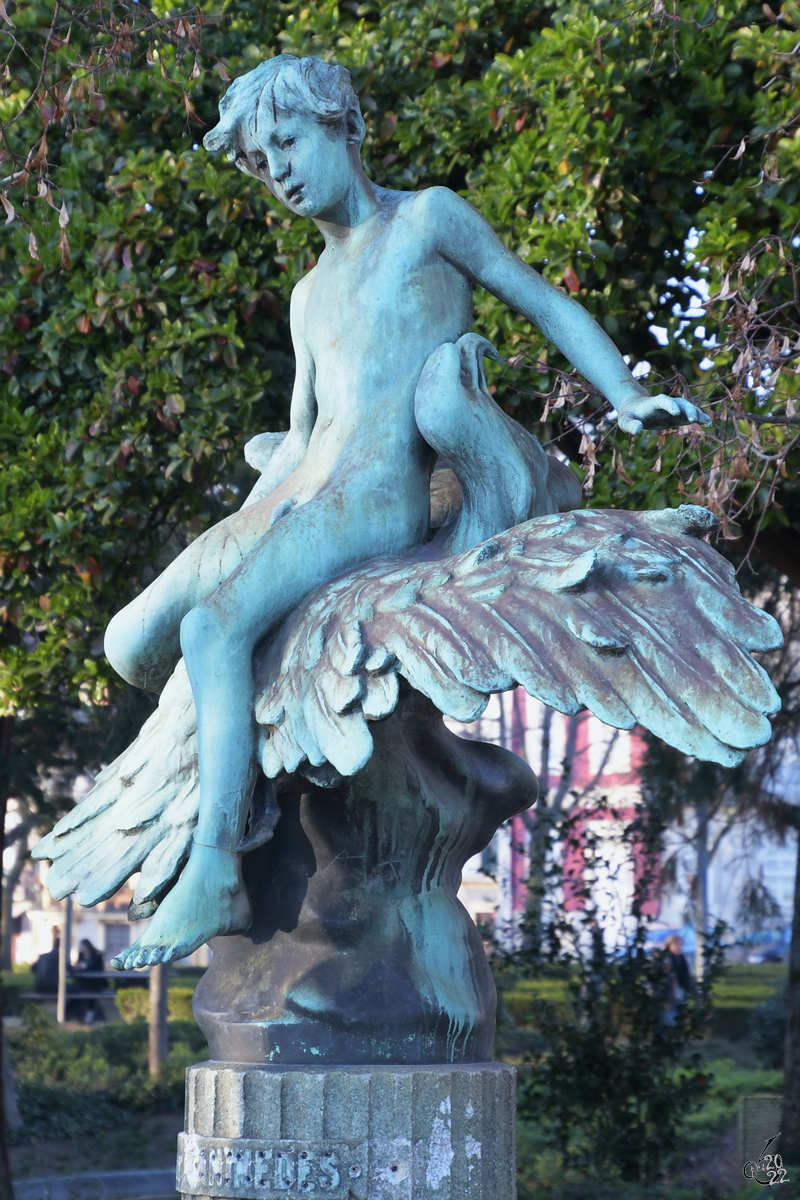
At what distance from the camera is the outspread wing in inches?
98.3

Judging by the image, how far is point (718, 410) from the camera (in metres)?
4.75

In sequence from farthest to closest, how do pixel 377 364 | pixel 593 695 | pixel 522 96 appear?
pixel 522 96, pixel 377 364, pixel 593 695

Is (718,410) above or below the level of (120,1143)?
above

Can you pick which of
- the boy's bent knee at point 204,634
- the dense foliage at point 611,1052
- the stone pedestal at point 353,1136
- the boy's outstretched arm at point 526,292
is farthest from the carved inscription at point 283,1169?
the dense foliage at point 611,1052

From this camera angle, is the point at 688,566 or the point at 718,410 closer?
the point at 688,566

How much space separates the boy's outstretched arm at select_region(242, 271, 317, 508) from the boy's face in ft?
0.96

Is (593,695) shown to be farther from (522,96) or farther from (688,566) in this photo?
(522,96)

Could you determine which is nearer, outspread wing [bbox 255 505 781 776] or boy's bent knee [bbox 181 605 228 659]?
outspread wing [bbox 255 505 781 776]

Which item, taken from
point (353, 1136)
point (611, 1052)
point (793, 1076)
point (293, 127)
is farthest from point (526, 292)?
point (793, 1076)

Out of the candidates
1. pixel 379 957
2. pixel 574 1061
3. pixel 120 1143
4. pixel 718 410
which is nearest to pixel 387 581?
pixel 379 957

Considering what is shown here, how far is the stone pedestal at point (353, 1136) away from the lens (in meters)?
2.77

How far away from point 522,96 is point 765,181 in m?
0.93

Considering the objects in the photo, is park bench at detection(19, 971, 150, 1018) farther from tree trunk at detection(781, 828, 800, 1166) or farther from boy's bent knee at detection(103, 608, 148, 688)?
boy's bent knee at detection(103, 608, 148, 688)

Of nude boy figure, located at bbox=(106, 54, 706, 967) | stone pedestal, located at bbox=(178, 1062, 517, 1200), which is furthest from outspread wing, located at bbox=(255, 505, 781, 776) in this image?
stone pedestal, located at bbox=(178, 1062, 517, 1200)
